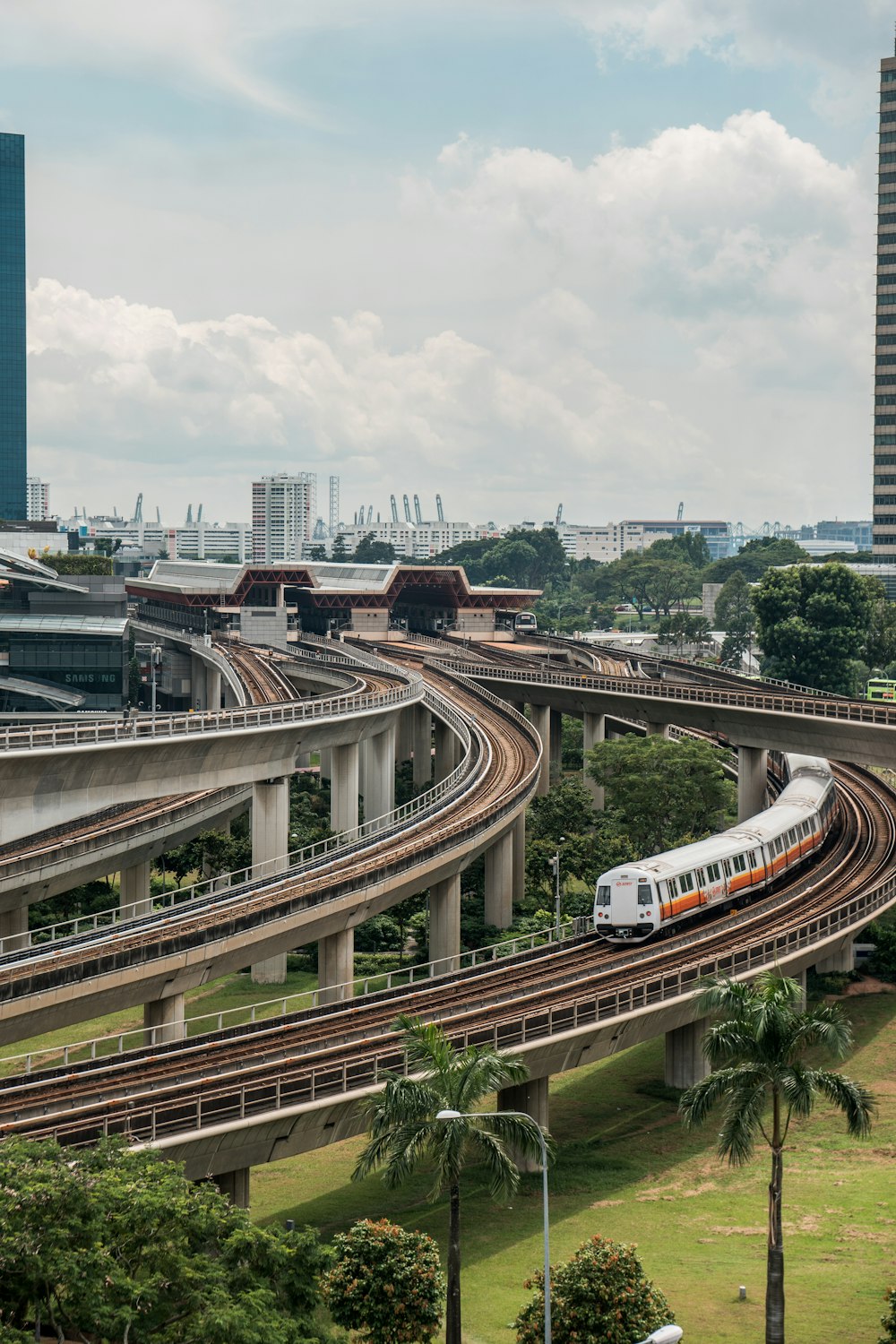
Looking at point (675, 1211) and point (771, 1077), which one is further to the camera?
A: point (675, 1211)

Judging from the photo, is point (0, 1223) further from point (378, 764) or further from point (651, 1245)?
point (378, 764)

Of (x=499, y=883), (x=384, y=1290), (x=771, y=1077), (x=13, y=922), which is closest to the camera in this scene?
(x=384, y=1290)

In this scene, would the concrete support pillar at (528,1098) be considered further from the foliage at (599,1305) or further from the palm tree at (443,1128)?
the foliage at (599,1305)

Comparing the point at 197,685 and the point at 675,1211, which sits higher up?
the point at 197,685

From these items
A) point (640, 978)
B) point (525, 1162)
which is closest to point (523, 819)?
point (640, 978)

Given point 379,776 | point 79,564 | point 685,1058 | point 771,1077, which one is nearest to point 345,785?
point 379,776

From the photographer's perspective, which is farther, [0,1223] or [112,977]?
[112,977]

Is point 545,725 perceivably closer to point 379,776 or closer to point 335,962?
point 379,776
